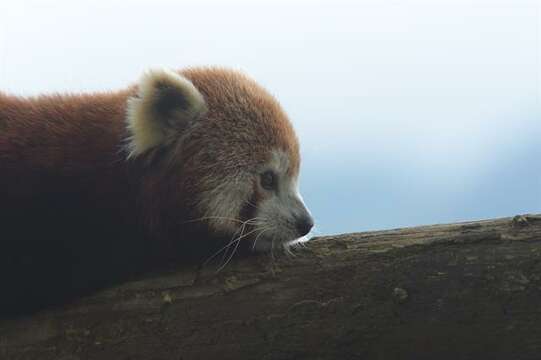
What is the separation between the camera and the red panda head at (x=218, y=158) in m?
2.54

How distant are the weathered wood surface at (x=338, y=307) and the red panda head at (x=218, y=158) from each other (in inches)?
11.6

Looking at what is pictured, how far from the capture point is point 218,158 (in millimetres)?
2617

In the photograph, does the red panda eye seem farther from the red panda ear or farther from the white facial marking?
the red panda ear

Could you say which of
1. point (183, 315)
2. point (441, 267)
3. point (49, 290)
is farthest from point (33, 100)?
point (441, 267)

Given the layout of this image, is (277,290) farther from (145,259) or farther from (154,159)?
(154,159)

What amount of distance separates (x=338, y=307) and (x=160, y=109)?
121 cm

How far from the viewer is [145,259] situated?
8.14 feet

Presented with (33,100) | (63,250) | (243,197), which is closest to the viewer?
(63,250)

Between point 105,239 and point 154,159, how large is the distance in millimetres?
412

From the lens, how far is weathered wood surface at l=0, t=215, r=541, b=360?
195 cm

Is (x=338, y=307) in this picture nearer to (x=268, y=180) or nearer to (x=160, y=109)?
(x=268, y=180)

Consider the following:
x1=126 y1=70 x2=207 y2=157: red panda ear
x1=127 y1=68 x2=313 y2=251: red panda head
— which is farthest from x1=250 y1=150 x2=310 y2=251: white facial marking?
x1=126 y1=70 x2=207 y2=157: red panda ear

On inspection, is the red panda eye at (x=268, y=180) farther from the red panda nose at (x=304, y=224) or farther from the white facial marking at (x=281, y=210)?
the red panda nose at (x=304, y=224)

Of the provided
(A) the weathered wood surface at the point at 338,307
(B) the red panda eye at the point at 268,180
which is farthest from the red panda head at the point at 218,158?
(A) the weathered wood surface at the point at 338,307
